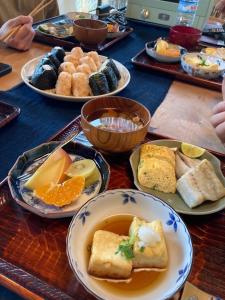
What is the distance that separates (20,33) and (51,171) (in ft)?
3.04

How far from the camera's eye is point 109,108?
854 millimetres

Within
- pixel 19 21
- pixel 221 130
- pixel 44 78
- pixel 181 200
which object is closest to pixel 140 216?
pixel 181 200

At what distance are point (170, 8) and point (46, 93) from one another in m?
1.20

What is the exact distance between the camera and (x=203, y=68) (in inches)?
51.1

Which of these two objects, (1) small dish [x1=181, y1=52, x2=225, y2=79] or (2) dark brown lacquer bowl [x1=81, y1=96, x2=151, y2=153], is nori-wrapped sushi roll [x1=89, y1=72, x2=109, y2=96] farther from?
(1) small dish [x1=181, y1=52, x2=225, y2=79]

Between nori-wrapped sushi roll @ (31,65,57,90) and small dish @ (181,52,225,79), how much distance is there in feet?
1.95

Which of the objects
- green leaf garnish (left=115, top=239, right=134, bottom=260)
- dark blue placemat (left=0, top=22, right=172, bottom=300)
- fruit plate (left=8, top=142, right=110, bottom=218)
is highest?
green leaf garnish (left=115, top=239, right=134, bottom=260)

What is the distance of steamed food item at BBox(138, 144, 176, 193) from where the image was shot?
2.29 ft

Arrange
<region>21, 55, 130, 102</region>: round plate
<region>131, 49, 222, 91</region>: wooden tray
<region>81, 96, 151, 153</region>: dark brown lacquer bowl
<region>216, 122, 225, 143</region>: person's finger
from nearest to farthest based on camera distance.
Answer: <region>81, 96, 151, 153</region>: dark brown lacquer bowl → <region>216, 122, 225, 143</region>: person's finger → <region>21, 55, 130, 102</region>: round plate → <region>131, 49, 222, 91</region>: wooden tray

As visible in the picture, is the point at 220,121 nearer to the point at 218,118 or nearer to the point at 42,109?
the point at 218,118

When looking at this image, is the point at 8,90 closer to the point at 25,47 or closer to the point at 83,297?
the point at 25,47

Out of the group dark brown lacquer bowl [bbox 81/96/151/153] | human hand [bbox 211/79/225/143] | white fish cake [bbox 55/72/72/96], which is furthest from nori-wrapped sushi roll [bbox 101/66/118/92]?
→ human hand [bbox 211/79/225/143]

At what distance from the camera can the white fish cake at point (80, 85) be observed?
104 centimetres

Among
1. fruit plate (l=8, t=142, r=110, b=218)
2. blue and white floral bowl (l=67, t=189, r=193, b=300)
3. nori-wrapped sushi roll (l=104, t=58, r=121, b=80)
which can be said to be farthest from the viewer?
nori-wrapped sushi roll (l=104, t=58, r=121, b=80)
